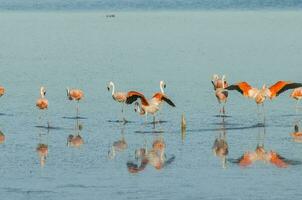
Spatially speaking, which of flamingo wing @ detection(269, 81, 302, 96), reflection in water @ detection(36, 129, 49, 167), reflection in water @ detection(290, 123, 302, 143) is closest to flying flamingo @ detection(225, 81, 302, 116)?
flamingo wing @ detection(269, 81, 302, 96)

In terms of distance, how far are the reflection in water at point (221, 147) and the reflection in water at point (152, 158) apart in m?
0.90

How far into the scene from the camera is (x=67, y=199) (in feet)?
49.2

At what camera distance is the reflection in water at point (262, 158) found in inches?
694

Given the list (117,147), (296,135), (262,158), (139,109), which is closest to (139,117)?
(139,109)

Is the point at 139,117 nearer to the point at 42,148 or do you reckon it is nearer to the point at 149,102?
the point at 149,102

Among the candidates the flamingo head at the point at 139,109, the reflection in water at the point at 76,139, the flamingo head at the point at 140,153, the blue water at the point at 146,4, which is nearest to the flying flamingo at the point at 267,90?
the flamingo head at the point at 139,109

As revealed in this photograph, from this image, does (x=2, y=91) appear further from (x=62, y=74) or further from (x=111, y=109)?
(x=62, y=74)

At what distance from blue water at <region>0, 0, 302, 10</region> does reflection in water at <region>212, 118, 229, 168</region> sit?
166 ft

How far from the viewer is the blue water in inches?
2908

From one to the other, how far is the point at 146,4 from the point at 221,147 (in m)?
62.0

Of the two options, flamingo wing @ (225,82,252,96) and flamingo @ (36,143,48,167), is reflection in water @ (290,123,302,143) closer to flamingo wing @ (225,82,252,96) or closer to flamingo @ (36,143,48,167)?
flamingo wing @ (225,82,252,96)

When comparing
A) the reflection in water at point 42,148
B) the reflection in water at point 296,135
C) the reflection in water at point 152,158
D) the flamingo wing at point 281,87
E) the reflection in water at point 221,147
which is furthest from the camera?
the flamingo wing at point 281,87

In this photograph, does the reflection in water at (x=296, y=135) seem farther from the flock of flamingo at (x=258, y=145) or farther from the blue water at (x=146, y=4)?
the blue water at (x=146, y=4)

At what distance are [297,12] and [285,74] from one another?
33583mm
